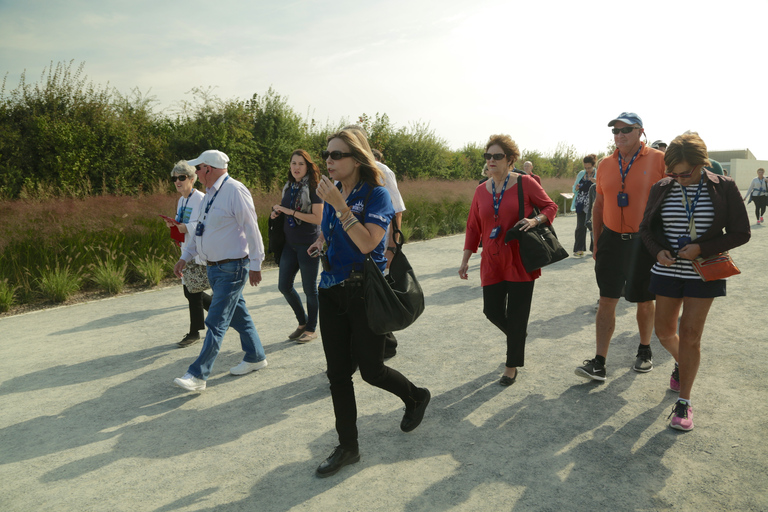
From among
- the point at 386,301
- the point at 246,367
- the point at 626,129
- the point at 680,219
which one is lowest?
the point at 246,367

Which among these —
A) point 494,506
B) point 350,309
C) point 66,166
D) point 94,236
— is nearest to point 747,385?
point 494,506

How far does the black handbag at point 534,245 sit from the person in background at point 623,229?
0.49 metres

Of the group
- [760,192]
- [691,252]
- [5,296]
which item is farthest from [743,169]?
[5,296]

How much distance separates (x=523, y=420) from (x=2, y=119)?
21218mm

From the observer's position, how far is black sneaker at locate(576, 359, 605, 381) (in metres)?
4.24

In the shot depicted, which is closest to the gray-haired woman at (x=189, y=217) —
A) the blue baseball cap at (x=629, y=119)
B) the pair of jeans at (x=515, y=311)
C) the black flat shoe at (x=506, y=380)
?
the pair of jeans at (x=515, y=311)

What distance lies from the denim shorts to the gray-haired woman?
4105mm

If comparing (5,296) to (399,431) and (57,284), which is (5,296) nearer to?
(57,284)

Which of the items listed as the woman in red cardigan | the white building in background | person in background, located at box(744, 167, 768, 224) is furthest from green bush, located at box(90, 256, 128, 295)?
the white building in background

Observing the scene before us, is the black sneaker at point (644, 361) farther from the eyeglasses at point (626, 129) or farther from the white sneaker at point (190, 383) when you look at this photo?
the white sneaker at point (190, 383)

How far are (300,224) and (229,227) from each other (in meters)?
1.14

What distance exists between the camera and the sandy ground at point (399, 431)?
2.87 meters

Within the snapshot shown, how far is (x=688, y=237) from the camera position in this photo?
139 inches

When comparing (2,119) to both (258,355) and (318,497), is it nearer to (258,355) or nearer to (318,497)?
(258,355)
